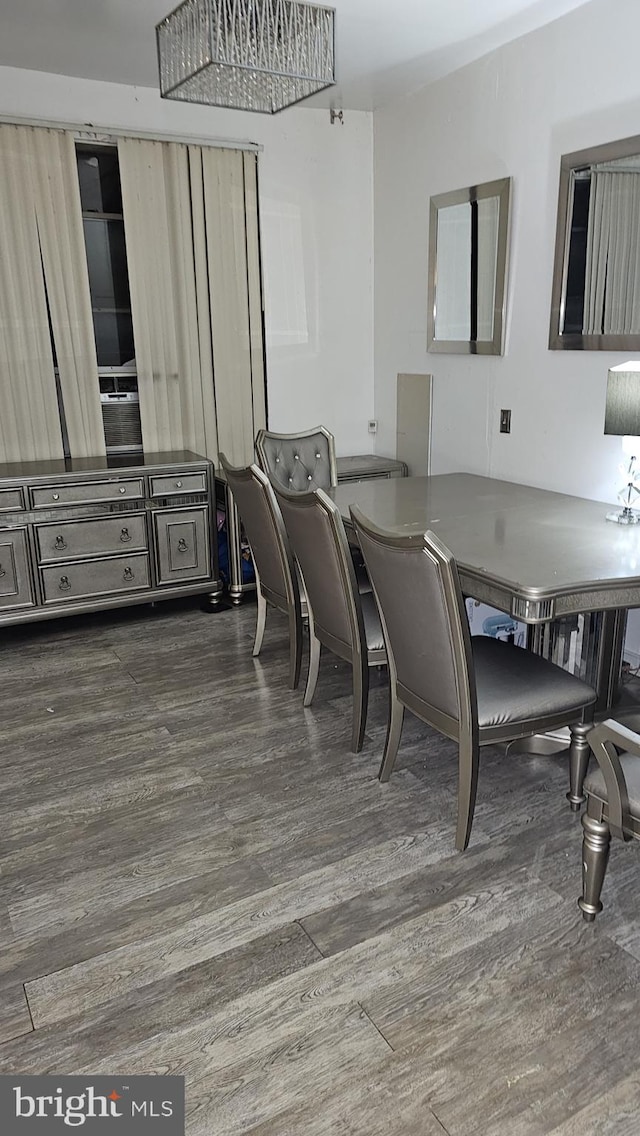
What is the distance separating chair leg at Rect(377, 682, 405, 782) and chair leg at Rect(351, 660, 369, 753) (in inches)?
6.9

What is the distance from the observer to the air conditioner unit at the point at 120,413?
4.18 meters

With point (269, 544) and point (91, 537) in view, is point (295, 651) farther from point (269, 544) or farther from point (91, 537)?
point (91, 537)

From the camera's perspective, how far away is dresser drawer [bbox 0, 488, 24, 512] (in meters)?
3.54

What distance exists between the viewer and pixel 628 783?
1.69 m

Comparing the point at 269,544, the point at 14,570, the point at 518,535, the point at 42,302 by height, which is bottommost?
the point at 14,570

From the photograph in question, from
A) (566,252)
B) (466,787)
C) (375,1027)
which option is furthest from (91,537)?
(375,1027)

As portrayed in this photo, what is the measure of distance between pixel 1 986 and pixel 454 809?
1.29 m

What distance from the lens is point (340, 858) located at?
2148mm

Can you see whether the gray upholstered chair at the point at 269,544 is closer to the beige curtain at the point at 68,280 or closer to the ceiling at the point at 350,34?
the beige curtain at the point at 68,280

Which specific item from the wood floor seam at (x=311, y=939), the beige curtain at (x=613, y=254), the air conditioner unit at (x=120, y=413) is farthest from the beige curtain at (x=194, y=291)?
the wood floor seam at (x=311, y=939)

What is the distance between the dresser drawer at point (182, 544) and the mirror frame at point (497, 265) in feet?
5.01

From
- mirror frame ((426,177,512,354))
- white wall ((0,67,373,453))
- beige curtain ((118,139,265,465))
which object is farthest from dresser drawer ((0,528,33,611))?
mirror frame ((426,177,512,354))

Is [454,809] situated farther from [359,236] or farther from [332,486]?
[359,236]

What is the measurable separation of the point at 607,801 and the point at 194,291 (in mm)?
3391
